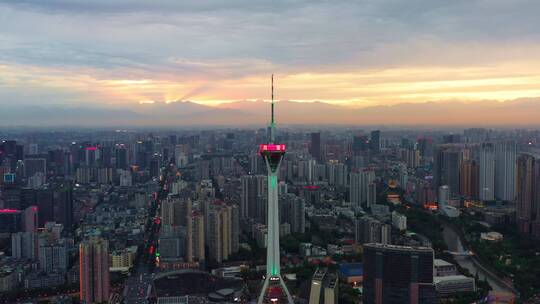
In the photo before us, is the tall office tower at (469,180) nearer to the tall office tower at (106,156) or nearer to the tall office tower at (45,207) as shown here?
the tall office tower at (45,207)

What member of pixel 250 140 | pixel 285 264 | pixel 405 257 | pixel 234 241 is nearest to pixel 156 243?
pixel 234 241

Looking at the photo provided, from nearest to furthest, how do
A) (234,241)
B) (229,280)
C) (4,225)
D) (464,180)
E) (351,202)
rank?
1. (229,280)
2. (234,241)
3. (4,225)
4. (351,202)
5. (464,180)

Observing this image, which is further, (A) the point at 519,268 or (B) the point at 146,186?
(B) the point at 146,186

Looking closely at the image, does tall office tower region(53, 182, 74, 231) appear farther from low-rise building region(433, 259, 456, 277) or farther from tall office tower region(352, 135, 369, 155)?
tall office tower region(352, 135, 369, 155)

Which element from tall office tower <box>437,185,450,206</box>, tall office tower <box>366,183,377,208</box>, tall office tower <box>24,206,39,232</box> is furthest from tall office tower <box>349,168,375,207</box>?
tall office tower <box>24,206,39,232</box>

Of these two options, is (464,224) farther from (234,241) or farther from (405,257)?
(405,257)

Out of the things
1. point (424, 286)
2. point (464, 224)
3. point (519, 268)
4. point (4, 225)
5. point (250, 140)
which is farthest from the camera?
point (250, 140)
